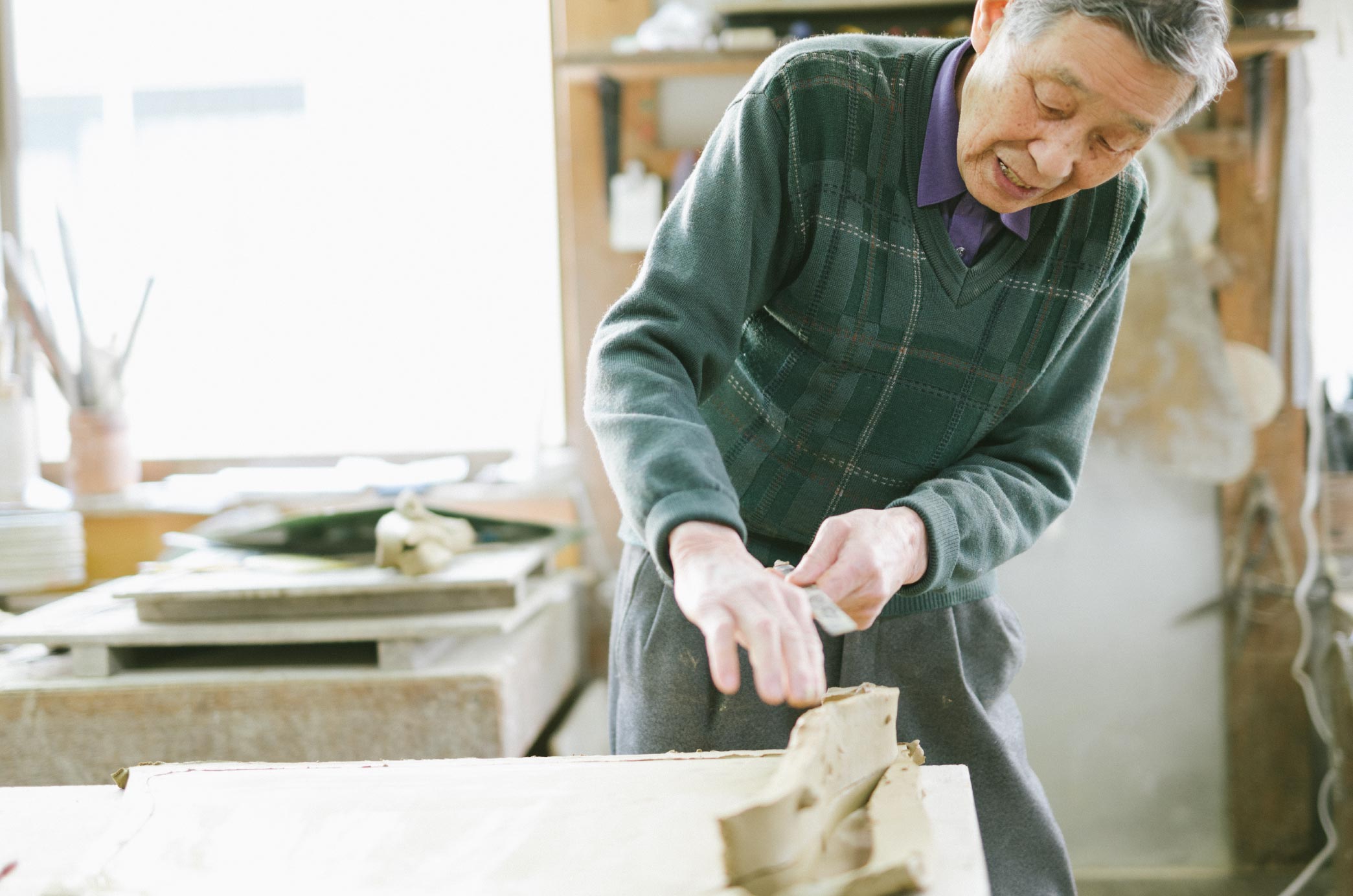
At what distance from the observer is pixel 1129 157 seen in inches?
41.2

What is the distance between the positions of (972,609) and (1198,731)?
1274 millimetres

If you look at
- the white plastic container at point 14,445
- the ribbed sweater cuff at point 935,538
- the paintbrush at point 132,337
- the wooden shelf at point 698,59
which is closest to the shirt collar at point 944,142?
the ribbed sweater cuff at point 935,538

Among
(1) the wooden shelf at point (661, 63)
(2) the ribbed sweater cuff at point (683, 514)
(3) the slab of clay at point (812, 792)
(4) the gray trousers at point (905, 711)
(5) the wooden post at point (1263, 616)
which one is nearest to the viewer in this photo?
(3) the slab of clay at point (812, 792)

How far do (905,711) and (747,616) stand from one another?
539 mm

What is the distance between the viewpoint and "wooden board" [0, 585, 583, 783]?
149cm

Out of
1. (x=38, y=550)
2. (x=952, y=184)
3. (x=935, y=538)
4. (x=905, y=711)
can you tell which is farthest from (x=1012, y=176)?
(x=38, y=550)

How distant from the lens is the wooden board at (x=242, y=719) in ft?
4.89

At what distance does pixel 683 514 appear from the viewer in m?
0.83

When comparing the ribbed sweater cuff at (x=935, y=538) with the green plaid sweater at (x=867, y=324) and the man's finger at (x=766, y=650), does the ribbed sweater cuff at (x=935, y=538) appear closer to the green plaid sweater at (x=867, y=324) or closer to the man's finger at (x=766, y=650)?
the green plaid sweater at (x=867, y=324)

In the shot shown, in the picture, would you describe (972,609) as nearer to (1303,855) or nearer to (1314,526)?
(1314,526)

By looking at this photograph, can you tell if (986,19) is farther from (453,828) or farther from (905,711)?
(453,828)

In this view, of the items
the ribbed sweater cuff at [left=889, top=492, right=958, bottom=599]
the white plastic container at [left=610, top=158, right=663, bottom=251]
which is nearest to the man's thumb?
the ribbed sweater cuff at [left=889, top=492, right=958, bottom=599]

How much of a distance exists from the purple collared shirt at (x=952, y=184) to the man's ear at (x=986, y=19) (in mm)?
33

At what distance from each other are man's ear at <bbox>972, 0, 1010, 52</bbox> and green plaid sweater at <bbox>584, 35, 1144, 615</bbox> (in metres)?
0.08
